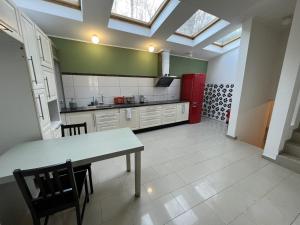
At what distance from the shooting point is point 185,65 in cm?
470

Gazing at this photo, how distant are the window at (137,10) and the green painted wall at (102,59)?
37.1 inches

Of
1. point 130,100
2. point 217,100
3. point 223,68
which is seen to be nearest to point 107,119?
point 130,100

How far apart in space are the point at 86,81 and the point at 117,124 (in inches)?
52.2

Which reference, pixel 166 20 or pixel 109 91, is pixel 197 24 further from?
pixel 109 91

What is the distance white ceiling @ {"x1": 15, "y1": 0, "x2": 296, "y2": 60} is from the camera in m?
2.11

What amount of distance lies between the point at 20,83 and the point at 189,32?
370 cm

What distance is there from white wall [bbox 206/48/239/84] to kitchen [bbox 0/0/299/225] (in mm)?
37

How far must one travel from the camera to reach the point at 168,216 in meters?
1.38

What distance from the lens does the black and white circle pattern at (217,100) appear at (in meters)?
4.47

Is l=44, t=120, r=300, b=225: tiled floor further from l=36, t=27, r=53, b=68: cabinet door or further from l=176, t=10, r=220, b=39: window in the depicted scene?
l=176, t=10, r=220, b=39: window

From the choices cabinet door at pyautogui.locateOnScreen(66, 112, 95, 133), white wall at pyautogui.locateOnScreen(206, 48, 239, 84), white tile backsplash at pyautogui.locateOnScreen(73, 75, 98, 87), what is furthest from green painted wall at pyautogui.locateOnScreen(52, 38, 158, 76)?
white wall at pyautogui.locateOnScreen(206, 48, 239, 84)

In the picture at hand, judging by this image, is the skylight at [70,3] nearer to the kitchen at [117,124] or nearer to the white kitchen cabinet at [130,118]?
the kitchen at [117,124]

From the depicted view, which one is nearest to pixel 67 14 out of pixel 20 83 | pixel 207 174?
pixel 20 83

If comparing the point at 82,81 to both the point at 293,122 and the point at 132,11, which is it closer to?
the point at 132,11
